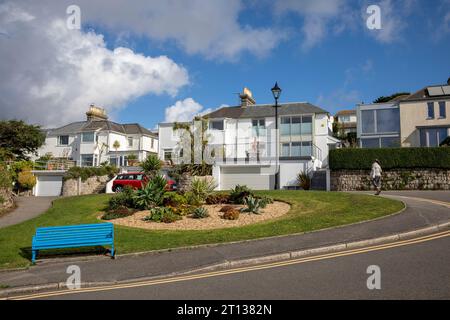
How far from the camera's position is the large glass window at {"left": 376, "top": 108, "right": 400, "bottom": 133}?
38.4 meters

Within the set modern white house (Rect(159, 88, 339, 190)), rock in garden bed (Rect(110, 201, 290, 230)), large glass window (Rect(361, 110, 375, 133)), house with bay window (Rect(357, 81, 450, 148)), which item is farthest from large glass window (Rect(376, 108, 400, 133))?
rock in garden bed (Rect(110, 201, 290, 230))

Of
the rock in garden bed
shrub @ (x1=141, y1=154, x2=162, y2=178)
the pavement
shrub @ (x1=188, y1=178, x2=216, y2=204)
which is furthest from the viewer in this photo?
shrub @ (x1=141, y1=154, x2=162, y2=178)

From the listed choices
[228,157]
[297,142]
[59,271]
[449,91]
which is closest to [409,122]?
[449,91]

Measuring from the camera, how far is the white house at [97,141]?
48531 mm

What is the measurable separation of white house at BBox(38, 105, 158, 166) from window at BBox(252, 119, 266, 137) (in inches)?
583

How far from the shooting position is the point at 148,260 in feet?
31.6

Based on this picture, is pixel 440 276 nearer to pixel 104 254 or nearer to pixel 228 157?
pixel 104 254

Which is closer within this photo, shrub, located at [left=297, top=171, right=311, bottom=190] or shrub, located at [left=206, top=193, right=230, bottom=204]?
shrub, located at [left=206, top=193, right=230, bottom=204]

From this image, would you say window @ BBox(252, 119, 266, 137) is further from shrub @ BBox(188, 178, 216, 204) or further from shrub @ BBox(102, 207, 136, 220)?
shrub @ BBox(102, 207, 136, 220)

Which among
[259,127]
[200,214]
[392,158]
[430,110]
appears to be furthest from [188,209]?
[430,110]

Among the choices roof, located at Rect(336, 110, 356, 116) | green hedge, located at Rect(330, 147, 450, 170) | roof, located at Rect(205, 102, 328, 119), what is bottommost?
green hedge, located at Rect(330, 147, 450, 170)

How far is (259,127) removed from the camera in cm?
4341

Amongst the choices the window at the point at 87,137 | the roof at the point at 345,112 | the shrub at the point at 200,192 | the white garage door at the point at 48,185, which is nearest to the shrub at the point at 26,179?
the white garage door at the point at 48,185

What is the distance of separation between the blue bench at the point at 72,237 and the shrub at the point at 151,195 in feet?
20.6
